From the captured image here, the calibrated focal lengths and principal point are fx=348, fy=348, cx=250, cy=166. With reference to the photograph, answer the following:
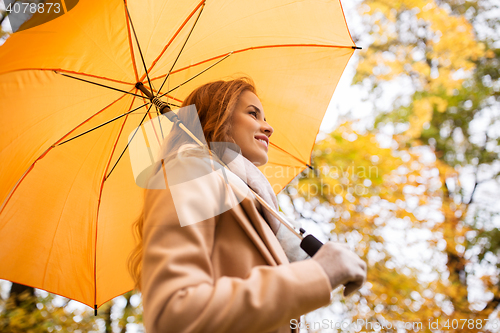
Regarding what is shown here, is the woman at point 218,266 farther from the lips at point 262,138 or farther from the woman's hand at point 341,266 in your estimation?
the lips at point 262,138

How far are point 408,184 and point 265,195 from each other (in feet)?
19.2

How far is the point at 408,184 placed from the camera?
6.69 meters

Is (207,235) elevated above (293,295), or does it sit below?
above

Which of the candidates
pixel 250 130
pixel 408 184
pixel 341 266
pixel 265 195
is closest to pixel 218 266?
pixel 341 266

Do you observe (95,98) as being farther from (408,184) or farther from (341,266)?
(408,184)

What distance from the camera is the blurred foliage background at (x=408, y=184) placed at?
5.48m

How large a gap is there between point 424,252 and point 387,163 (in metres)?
2.01

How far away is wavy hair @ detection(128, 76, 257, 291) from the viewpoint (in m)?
1.80

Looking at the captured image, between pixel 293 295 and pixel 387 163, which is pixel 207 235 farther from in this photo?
pixel 387 163

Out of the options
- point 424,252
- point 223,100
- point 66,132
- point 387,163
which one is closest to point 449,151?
point 424,252

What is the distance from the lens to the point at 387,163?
5.80m

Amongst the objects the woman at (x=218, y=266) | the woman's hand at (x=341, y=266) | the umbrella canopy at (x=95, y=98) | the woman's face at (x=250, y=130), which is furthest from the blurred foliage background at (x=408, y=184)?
the woman's hand at (x=341, y=266)

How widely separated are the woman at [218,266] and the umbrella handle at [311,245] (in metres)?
0.11

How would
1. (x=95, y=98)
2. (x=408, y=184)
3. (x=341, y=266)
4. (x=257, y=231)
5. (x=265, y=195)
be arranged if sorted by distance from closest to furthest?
(x=341, y=266) < (x=257, y=231) < (x=265, y=195) < (x=95, y=98) < (x=408, y=184)
